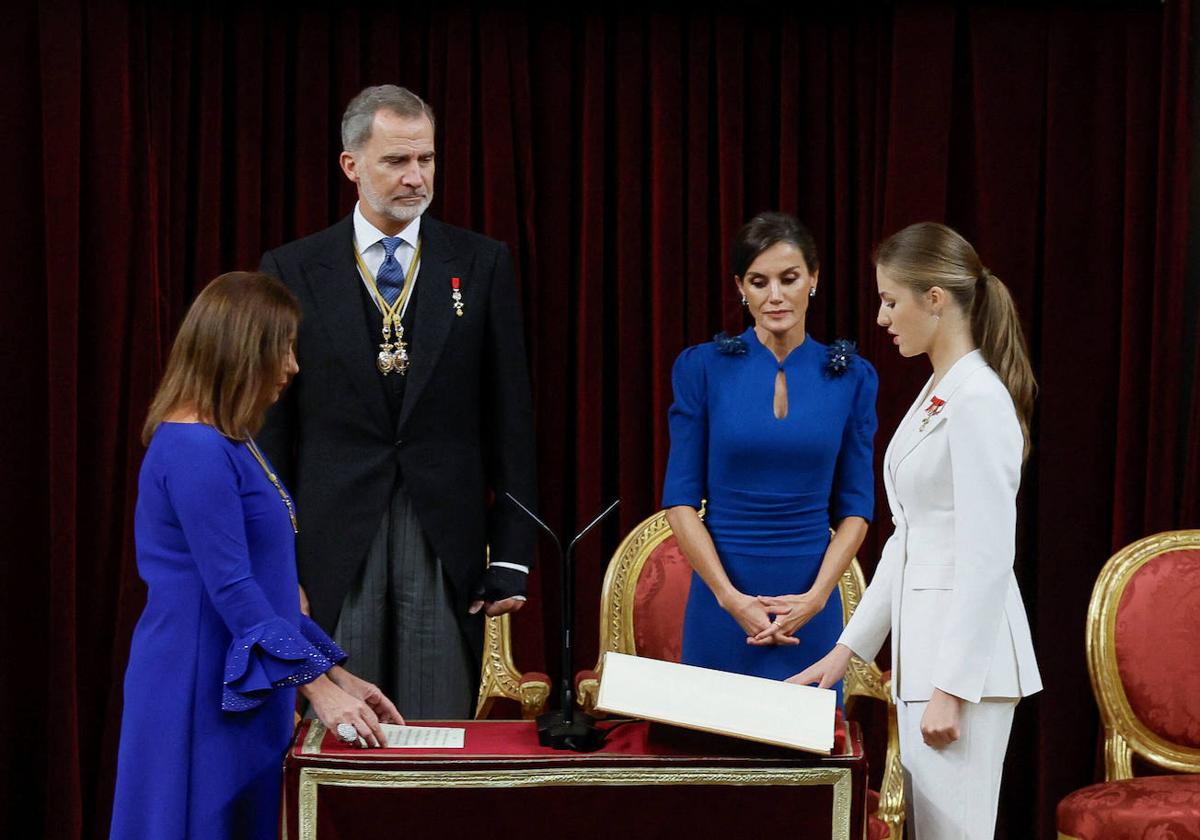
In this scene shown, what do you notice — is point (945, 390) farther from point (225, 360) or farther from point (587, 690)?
point (587, 690)

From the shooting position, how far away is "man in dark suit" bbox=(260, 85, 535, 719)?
8.75ft

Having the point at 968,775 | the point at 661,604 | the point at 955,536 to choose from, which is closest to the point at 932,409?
the point at 955,536

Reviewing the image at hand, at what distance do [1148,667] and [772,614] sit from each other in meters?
0.94

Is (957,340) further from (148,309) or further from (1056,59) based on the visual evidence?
(148,309)

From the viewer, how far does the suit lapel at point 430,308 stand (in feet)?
8.84

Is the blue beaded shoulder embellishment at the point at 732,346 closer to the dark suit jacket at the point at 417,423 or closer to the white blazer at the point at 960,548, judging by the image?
the dark suit jacket at the point at 417,423

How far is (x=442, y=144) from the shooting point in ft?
12.8

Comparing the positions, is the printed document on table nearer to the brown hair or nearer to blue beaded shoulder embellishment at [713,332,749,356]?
the brown hair

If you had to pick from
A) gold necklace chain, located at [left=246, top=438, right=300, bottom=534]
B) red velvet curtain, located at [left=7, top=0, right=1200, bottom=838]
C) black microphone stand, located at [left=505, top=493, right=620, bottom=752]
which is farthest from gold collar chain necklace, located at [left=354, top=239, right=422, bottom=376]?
red velvet curtain, located at [left=7, top=0, right=1200, bottom=838]

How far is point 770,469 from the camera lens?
2732 millimetres

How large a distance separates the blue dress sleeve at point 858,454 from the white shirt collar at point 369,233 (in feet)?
2.96

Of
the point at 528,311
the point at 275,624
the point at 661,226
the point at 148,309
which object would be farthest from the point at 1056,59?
the point at 275,624

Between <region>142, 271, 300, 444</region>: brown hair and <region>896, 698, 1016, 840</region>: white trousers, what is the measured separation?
114 cm

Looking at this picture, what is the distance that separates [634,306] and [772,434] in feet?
4.22
